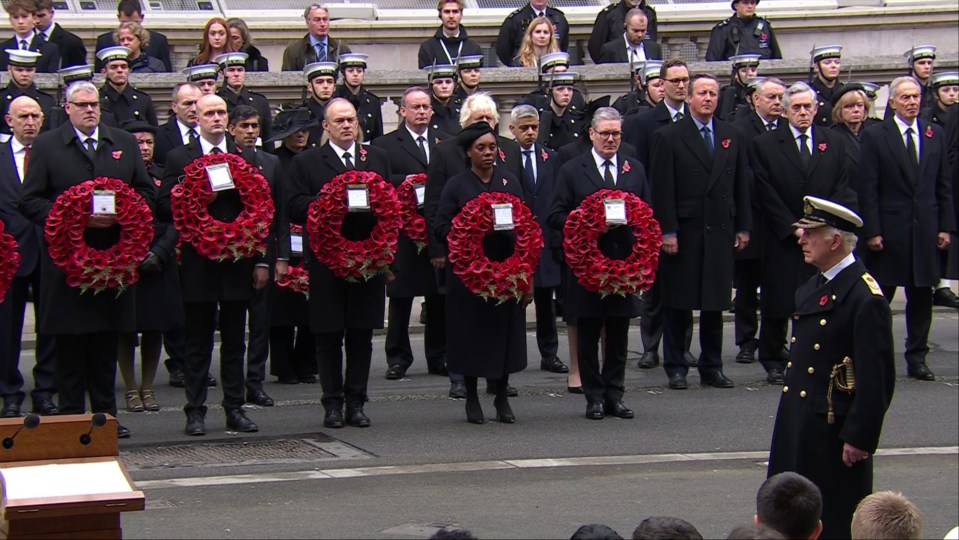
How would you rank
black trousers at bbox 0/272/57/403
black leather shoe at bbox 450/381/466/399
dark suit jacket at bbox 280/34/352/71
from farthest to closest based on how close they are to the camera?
dark suit jacket at bbox 280/34/352/71 → black leather shoe at bbox 450/381/466/399 → black trousers at bbox 0/272/57/403

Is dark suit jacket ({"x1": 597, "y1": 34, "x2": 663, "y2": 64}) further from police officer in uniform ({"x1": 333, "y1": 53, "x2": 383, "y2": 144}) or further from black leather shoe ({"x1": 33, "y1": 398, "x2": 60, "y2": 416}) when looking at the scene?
black leather shoe ({"x1": 33, "y1": 398, "x2": 60, "y2": 416})

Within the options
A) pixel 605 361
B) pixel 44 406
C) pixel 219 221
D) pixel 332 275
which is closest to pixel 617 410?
pixel 605 361

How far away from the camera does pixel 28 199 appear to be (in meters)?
10.7


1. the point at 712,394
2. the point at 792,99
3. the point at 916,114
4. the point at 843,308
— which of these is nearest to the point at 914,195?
the point at 916,114

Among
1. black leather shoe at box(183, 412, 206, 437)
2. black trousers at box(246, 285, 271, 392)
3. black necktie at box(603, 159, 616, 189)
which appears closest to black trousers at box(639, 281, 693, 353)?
black necktie at box(603, 159, 616, 189)

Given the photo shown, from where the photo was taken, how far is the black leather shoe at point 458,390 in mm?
12703

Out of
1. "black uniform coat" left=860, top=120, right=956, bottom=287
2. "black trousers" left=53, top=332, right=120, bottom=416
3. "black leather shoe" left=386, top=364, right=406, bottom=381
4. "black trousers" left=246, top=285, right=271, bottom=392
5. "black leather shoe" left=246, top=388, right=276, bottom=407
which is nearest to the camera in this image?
"black trousers" left=53, top=332, right=120, bottom=416

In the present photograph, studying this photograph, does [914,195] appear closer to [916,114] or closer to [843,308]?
[916,114]

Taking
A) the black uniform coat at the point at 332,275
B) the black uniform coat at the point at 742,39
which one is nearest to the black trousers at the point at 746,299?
Result: the black uniform coat at the point at 332,275

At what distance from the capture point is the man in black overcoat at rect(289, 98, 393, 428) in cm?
1145

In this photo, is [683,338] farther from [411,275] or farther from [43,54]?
[43,54]

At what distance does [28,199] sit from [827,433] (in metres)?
5.72

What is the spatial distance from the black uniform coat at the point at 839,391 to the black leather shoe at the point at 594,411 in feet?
14.2

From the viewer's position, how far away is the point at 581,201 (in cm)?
1209
